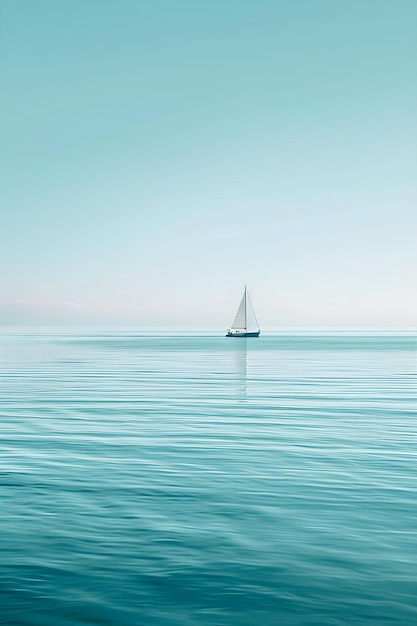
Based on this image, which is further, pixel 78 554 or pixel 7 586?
pixel 78 554

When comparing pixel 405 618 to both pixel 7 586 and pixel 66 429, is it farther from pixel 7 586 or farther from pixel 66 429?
pixel 66 429

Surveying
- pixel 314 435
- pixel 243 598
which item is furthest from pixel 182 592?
pixel 314 435

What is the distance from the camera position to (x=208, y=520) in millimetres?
13922

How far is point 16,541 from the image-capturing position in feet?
40.9

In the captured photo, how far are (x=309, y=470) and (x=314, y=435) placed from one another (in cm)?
674

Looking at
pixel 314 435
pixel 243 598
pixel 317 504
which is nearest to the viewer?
pixel 243 598

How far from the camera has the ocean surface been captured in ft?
31.9

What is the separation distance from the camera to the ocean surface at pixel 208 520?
971cm

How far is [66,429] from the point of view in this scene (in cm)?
2734

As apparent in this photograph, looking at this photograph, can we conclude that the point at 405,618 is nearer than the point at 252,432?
Answer: Yes

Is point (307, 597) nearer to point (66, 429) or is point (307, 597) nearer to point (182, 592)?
point (182, 592)

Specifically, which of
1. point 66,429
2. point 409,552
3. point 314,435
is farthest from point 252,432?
point 409,552

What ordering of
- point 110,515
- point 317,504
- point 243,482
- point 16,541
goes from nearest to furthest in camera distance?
point 16,541, point 110,515, point 317,504, point 243,482

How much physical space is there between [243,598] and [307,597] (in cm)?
93
